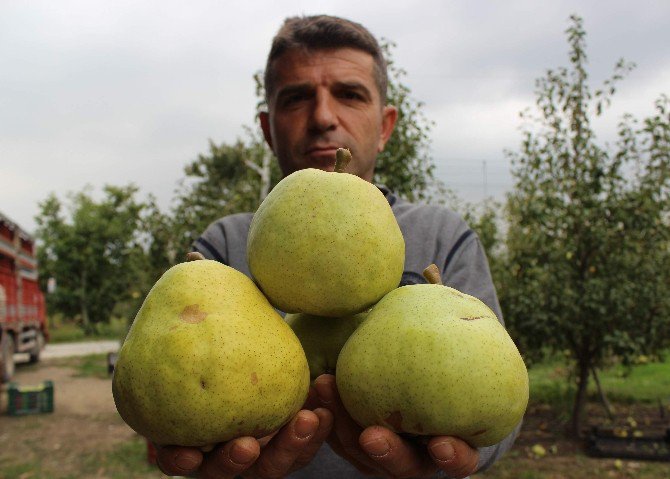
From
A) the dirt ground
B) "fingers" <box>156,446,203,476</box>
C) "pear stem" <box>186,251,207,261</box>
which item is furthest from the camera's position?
the dirt ground

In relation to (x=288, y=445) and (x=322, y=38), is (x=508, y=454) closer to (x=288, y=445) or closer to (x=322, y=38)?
(x=322, y=38)

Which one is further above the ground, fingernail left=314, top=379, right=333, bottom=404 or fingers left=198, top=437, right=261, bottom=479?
fingernail left=314, top=379, right=333, bottom=404

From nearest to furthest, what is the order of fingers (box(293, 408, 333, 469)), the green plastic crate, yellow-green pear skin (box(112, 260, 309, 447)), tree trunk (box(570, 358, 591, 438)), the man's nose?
1. yellow-green pear skin (box(112, 260, 309, 447))
2. fingers (box(293, 408, 333, 469))
3. the man's nose
4. tree trunk (box(570, 358, 591, 438))
5. the green plastic crate

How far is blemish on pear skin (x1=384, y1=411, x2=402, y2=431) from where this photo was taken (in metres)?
1.32

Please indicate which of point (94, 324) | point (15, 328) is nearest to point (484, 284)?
point (15, 328)

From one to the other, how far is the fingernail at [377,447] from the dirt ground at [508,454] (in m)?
5.08

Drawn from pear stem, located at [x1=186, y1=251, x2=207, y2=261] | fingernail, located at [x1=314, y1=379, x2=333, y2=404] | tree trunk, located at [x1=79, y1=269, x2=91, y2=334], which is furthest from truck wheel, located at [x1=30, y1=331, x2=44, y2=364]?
fingernail, located at [x1=314, y1=379, x2=333, y2=404]

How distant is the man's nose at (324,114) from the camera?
8.14 ft

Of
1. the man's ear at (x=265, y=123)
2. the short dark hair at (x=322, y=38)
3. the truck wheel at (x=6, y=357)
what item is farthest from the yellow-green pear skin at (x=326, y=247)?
the truck wheel at (x=6, y=357)

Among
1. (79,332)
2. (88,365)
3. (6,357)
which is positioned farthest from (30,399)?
(79,332)

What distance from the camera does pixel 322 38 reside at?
2.61 meters

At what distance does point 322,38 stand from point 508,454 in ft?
17.9

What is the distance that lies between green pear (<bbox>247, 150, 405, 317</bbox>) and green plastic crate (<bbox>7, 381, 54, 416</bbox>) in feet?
29.8

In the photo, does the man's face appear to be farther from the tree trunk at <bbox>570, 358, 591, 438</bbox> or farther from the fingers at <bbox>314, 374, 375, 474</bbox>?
the tree trunk at <bbox>570, 358, 591, 438</bbox>
